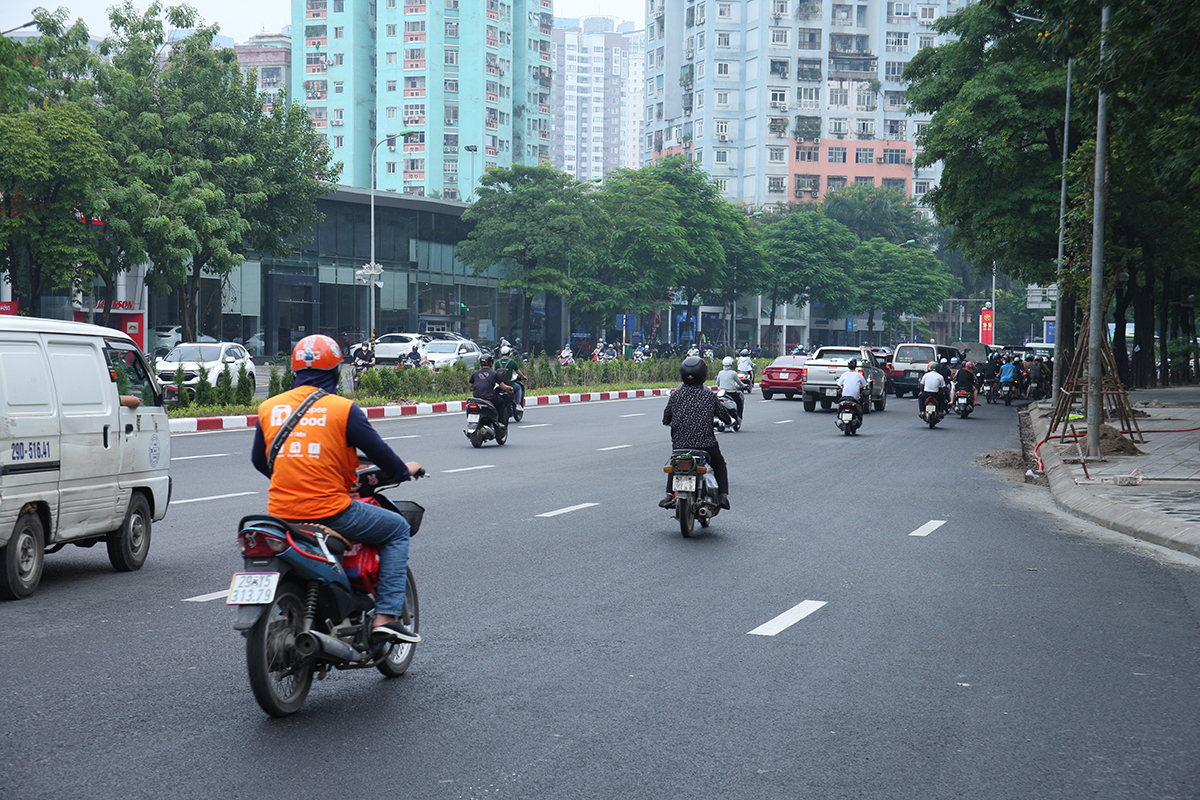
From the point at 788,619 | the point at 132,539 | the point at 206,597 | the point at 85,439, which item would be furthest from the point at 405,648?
the point at 132,539

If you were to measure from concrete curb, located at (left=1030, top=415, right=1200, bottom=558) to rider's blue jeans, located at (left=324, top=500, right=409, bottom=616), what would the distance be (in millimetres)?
7670

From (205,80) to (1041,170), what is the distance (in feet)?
81.2

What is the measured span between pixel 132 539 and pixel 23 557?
3.79 ft

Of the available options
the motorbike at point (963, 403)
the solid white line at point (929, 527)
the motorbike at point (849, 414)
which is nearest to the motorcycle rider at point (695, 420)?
the solid white line at point (929, 527)

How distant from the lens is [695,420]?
11.0 meters

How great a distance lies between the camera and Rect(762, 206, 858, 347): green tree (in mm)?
83750

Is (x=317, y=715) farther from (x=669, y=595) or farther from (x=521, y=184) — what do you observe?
(x=521, y=184)

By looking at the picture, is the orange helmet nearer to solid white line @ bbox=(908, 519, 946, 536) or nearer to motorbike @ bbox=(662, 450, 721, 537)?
motorbike @ bbox=(662, 450, 721, 537)

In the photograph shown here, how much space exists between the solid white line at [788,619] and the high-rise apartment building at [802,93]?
4390 inches

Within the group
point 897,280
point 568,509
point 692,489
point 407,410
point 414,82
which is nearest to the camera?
point 692,489

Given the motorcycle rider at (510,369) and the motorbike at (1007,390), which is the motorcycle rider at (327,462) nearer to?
the motorcycle rider at (510,369)

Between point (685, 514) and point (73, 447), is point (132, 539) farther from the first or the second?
point (685, 514)

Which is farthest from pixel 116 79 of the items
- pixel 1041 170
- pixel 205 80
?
pixel 1041 170

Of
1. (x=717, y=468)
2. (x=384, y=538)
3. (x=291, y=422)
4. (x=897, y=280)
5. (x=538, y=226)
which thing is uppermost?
(x=538, y=226)
